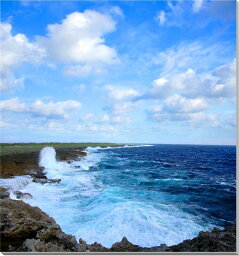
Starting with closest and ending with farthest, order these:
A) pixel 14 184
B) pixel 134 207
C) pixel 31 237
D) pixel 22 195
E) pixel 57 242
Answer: pixel 57 242 < pixel 31 237 < pixel 134 207 < pixel 22 195 < pixel 14 184

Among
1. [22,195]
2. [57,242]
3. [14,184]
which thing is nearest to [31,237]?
[57,242]

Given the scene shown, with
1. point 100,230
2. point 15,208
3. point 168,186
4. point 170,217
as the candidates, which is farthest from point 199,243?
point 168,186

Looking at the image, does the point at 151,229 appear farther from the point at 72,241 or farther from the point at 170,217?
the point at 72,241

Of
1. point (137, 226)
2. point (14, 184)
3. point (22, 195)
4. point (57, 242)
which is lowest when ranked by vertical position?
point (137, 226)

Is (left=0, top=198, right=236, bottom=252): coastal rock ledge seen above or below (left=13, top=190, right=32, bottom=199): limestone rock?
above

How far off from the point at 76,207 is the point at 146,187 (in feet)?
23.6

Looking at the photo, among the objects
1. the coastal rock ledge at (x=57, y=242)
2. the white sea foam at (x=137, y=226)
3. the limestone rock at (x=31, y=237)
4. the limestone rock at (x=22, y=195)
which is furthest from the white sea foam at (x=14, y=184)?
the coastal rock ledge at (x=57, y=242)

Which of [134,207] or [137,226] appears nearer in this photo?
[137,226]

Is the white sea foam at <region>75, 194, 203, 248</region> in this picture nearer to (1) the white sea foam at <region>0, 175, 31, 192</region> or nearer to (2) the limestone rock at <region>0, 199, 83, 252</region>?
(2) the limestone rock at <region>0, 199, 83, 252</region>

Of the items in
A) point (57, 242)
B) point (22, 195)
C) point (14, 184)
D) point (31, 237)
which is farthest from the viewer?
point (14, 184)

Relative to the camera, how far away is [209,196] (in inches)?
657

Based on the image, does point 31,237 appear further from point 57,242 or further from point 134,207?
point 134,207

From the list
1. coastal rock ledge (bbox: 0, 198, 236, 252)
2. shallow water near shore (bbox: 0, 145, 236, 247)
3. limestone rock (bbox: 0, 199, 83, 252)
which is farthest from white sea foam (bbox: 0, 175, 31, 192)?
coastal rock ledge (bbox: 0, 198, 236, 252)

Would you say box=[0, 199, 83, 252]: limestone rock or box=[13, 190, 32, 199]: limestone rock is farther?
box=[13, 190, 32, 199]: limestone rock
